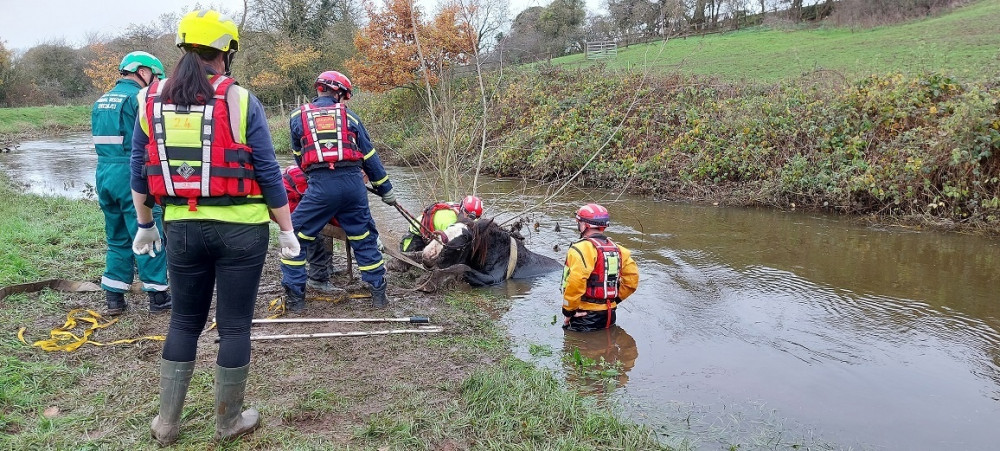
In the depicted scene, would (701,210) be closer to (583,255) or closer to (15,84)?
(583,255)

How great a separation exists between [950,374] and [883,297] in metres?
2.12

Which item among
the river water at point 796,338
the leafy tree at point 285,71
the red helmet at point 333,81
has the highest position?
the leafy tree at point 285,71

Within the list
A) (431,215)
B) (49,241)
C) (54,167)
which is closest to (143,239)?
(431,215)

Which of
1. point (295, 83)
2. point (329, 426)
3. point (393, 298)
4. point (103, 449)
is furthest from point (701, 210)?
point (295, 83)

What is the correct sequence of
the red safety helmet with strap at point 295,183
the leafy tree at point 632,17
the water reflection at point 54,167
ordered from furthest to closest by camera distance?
the leafy tree at point 632,17
the water reflection at point 54,167
the red safety helmet with strap at point 295,183

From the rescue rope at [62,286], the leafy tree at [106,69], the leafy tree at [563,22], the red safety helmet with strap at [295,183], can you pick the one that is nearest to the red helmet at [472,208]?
the red safety helmet with strap at [295,183]

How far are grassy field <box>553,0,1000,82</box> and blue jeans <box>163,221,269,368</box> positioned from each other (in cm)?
1338

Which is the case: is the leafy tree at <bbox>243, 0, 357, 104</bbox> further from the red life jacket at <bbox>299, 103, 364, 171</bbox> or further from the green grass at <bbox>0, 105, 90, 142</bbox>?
the red life jacket at <bbox>299, 103, 364, 171</bbox>

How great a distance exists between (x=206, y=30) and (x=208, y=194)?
0.74 metres

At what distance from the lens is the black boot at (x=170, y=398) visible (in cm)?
303

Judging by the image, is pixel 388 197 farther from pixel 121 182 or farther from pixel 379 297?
pixel 121 182

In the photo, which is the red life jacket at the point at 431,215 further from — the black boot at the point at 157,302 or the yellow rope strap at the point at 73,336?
the yellow rope strap at the point at 73,336

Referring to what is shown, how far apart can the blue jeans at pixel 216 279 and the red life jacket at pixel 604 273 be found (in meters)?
3.01

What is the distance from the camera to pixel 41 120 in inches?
1416
